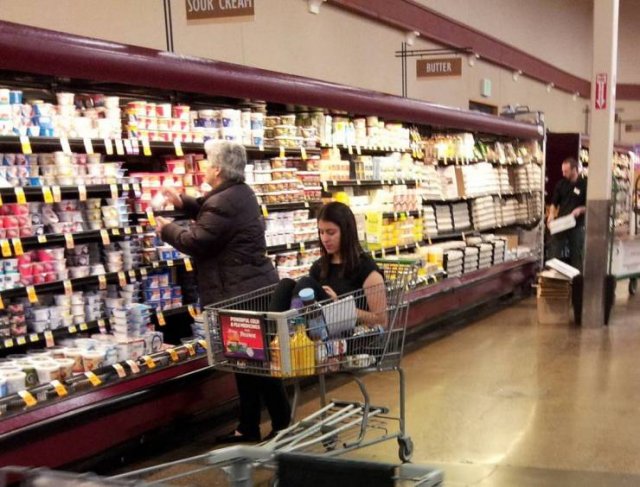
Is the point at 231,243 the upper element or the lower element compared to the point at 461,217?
upper

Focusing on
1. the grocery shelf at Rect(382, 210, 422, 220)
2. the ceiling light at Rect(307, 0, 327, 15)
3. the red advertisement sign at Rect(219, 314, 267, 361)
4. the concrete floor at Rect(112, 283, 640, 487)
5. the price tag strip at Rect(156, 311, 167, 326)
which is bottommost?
the concrete floor at Rect(112, 283, 640, 487)

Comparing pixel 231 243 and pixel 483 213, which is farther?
pixel 483 213

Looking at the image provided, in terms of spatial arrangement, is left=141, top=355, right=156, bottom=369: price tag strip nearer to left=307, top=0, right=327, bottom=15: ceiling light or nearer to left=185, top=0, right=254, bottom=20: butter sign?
left=185, top=0, right=254, bottom=20: butter sign

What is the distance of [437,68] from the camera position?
31.0 ft

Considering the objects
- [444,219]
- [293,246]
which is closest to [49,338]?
[293,246]

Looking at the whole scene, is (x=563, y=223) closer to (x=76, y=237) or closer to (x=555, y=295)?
(x=555, y=295)

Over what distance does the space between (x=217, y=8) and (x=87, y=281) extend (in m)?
2.13

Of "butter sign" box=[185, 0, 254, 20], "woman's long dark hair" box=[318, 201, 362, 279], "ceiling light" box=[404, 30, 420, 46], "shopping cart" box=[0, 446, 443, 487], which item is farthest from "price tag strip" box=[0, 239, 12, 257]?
"ceiling light" box=[404, 30, 420, 46]

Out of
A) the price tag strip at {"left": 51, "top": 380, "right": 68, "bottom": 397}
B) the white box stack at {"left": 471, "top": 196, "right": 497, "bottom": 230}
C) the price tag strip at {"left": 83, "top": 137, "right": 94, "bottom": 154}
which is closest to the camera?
the price tag strip at {"left": 51, "top": 380, "right": 68, "bottom": 397}

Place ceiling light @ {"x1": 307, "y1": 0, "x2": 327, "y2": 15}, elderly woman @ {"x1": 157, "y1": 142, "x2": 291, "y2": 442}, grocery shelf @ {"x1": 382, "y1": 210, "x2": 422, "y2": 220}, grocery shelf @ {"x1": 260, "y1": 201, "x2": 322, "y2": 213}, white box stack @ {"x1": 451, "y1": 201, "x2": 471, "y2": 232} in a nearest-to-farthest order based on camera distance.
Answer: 1. elderly woman @ {"x1": 157, "y1": 142, "x2": 291, "y2": 442}
2. grocery shelf @ {"x1": 260, "y1": 201, "x2": 322, "y2": 213}
3. grocery shelf @ {"x1": 382, "y1": 210, "x2": 422, "y2": 220}
4. ceiling light @ {"x1": 307, "y1": 0, "x2": 327, "y2": 15}
5. white box stack @ {"x1": 451, "y1": 201, "x2": 471, "y2": 232}

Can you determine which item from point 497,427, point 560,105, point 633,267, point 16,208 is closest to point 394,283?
point 497,427

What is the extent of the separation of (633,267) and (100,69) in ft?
24.6

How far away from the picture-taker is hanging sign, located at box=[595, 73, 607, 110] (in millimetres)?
7688

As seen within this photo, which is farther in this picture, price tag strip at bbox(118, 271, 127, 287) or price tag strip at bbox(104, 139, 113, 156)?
price tag strip at bbox(118, 271, 127, 287)
